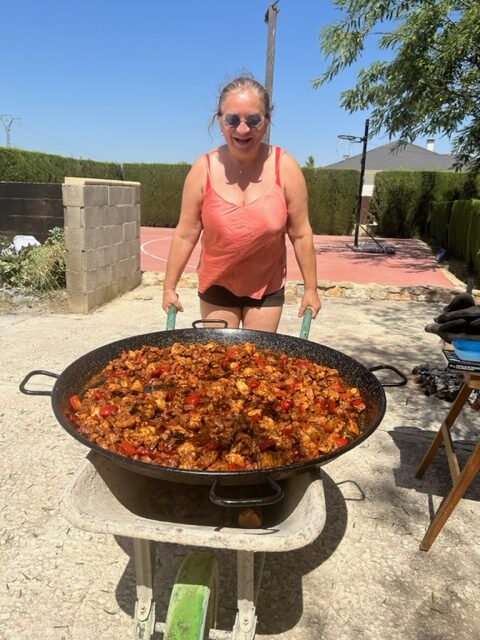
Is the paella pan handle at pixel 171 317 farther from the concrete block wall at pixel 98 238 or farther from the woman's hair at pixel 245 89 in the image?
the concrete block wall at pixel 98 238

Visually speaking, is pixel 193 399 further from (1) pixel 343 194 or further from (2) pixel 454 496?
(1) pixel 343 194

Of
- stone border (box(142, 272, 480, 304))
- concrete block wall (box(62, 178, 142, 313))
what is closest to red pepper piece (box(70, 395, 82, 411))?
concrete block wall (box(62, 178, 142, 313))

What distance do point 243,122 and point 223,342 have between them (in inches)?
40.4

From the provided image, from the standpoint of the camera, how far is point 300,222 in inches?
99.1

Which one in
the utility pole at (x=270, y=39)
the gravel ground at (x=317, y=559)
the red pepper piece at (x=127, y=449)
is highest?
the utility pole at (x=270, y=39)

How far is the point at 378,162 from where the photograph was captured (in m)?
47.3

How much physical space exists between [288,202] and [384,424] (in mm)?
2061

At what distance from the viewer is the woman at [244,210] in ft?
7.38

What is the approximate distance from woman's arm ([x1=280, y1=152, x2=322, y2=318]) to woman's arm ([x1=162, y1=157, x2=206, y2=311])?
16.2 inches

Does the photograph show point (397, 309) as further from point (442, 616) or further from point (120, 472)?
point (120, 472)

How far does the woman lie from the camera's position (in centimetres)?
225

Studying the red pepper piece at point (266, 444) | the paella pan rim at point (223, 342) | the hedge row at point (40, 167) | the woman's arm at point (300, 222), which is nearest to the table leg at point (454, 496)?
the paella pan rim at point (223, 342)

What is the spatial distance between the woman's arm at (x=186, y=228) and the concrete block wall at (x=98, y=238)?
149 inches

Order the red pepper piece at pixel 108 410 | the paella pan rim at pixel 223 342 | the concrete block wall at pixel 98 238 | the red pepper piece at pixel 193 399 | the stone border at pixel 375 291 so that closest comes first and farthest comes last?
the paella pan rim at pixel 223 342 < the red pepper piece at pixel 108 410 < the red pepper piece at pixel 193 399 < the concrete block wall at pixel 98 238 < the stone border at pixel 375 291
